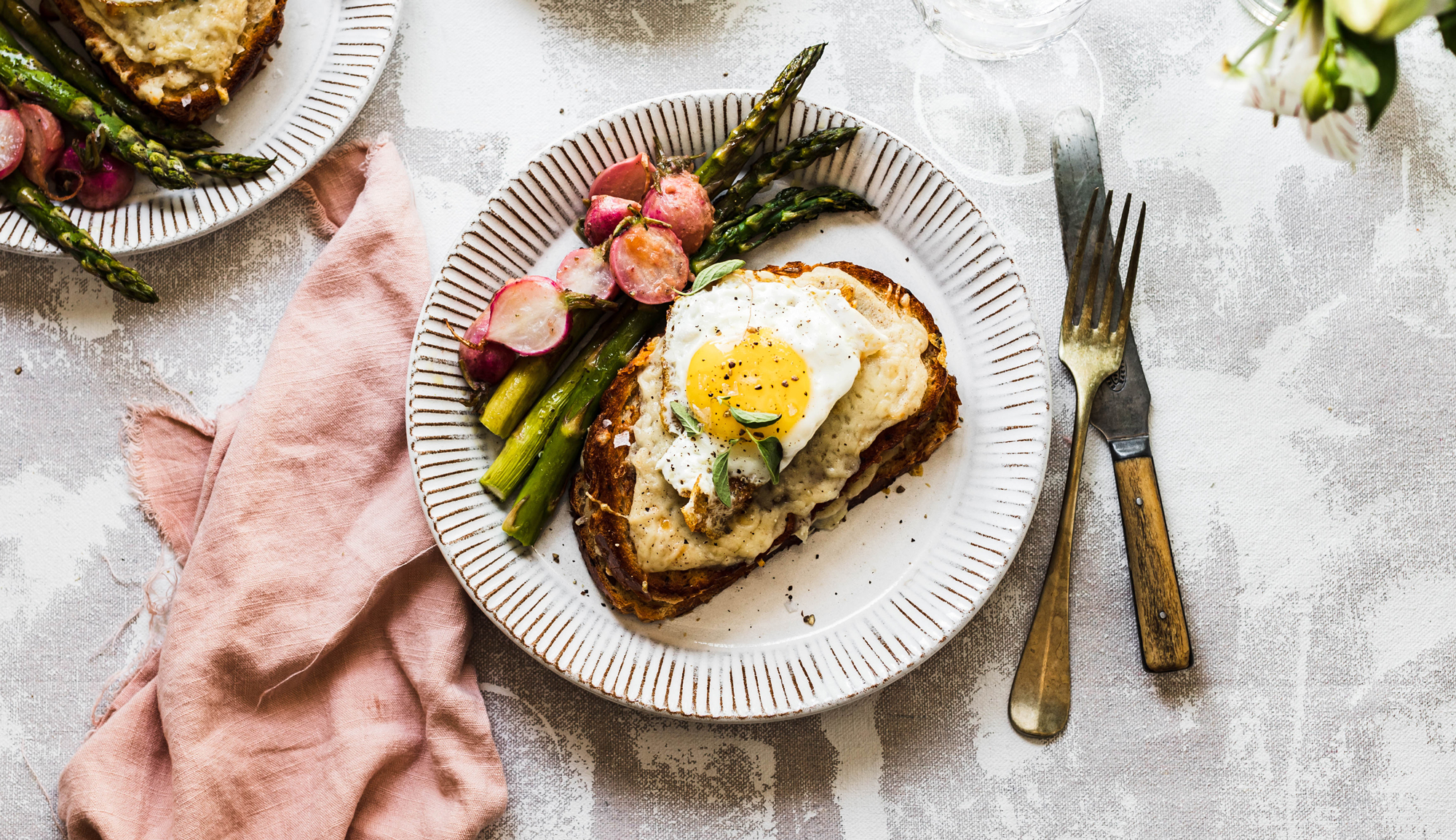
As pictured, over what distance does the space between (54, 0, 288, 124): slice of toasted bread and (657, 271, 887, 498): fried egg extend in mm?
2283

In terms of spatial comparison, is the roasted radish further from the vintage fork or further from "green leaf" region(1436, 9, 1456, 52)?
"green leaf" region(1436, 9, 1456, 52)

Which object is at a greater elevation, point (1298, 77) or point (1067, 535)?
point (1298, 77)

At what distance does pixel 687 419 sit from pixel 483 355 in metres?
0.98

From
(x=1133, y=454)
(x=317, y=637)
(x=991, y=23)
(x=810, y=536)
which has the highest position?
(x=991, y=23)

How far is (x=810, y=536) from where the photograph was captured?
4.18 metres

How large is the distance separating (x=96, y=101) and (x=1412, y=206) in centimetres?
609

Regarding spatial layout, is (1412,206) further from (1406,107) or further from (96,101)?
(96,101)

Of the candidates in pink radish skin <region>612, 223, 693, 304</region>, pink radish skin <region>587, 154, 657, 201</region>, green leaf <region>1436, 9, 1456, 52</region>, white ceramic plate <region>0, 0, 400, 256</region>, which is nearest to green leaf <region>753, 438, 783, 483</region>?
pink radish skin <region>612, 223, 693, 304</region>

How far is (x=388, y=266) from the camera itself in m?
4.34

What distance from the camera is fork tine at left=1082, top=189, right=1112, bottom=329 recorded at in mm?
4148

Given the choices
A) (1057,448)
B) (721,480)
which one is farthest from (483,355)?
(1057,448)

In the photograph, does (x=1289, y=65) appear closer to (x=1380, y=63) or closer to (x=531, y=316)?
(x=1380, y=63)

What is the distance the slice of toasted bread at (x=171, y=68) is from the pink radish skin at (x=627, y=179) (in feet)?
5.42

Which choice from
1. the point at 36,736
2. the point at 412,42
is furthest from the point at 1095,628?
the point at 36,736
